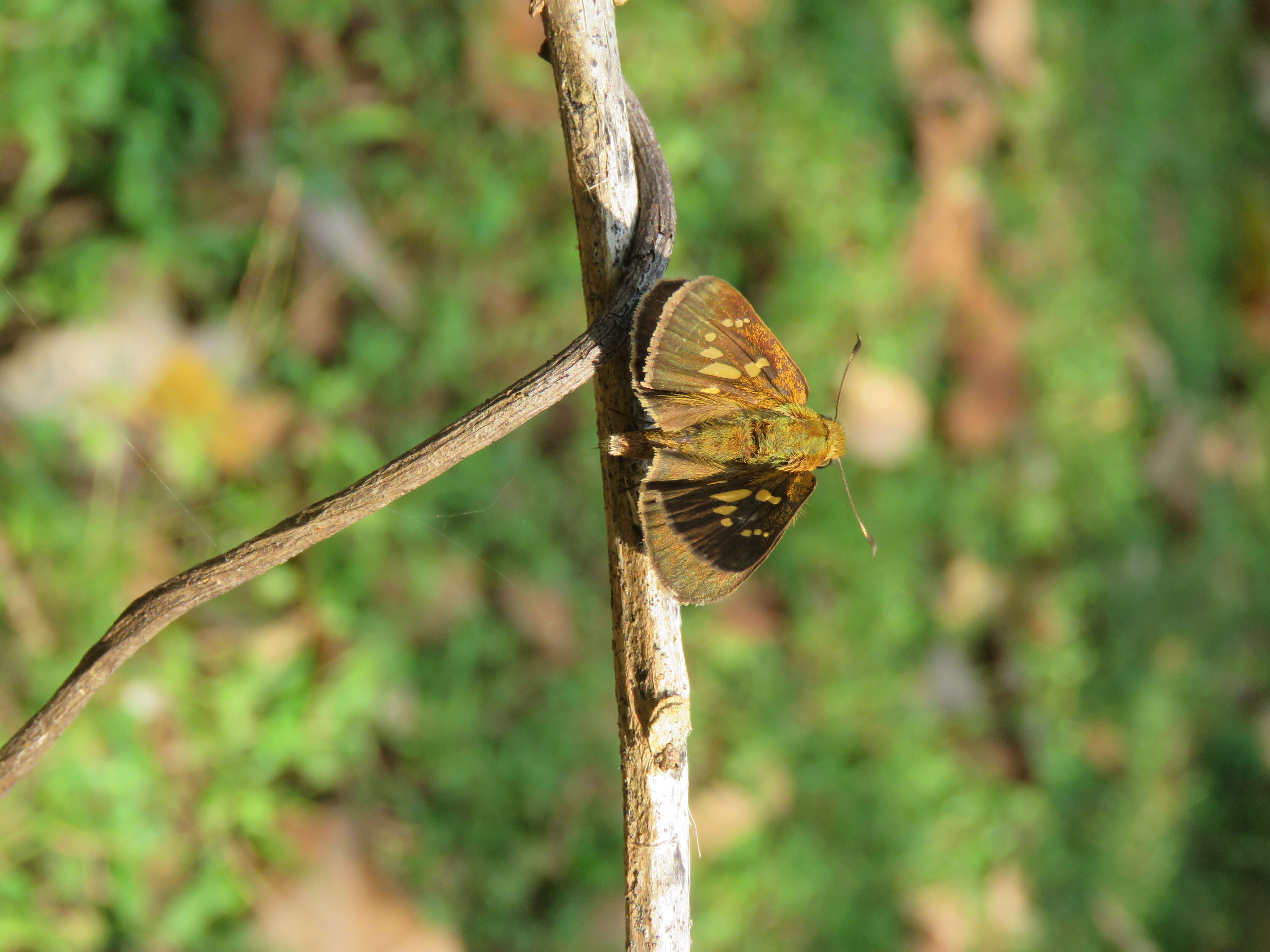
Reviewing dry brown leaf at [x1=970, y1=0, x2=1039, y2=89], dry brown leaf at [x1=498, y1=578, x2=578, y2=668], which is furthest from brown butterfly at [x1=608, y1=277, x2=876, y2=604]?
dry brown leaf at [x1=970, y1=0, x2=1039, y2=89]

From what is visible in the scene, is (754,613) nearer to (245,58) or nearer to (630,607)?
(630,607)

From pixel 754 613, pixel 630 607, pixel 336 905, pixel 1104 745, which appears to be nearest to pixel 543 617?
pixel 754 613

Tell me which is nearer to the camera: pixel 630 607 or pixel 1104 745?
pixel 630 607

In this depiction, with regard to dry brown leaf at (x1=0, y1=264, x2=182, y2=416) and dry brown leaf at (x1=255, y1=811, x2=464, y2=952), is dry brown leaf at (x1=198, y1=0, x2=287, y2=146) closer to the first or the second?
dry brown leaf at (x1=0, y1=264, x2=182, y2=416)

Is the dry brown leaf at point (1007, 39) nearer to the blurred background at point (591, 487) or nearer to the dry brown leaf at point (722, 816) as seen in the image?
the blurred background at point (591, 487)

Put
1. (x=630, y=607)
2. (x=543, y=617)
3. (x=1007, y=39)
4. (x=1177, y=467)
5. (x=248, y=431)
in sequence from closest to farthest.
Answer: (x=630, y=607), (x=248, y=431), (x=543, y=617), (x=1007, y=39), (x=1177, y=467)
